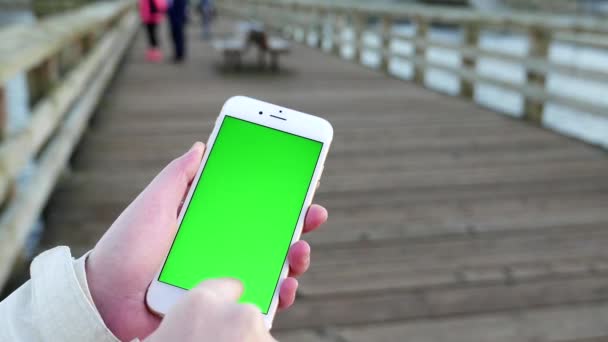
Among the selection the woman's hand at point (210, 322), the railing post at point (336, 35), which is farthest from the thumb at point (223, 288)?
the railing post at point (336, 35)

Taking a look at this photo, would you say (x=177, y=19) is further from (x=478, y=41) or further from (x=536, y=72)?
(x=536, y=72)

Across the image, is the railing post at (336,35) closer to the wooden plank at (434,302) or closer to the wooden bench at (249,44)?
the wooden bench at (249,44)

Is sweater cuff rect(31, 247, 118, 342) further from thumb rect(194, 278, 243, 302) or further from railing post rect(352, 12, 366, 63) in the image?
railing post rect(352, 12, 366, 63)

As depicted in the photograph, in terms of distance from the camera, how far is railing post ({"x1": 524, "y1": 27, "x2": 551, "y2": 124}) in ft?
19.9

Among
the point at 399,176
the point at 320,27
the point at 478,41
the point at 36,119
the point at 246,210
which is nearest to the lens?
the point at 246,210

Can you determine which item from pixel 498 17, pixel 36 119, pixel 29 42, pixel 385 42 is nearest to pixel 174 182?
pixel 29 42

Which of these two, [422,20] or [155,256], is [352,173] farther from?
[422,20]

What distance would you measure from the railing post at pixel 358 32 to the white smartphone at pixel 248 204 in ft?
34.1

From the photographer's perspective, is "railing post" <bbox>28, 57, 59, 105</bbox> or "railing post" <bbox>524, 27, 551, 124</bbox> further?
"railing post" <bbox>524, 27, 551, 124</bbox>

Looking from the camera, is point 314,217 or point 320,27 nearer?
point 314,217

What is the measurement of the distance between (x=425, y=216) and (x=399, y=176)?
767mm

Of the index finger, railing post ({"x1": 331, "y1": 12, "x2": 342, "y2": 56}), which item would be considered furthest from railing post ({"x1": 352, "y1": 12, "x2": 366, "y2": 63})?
the index finger

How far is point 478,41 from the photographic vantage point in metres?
7.60

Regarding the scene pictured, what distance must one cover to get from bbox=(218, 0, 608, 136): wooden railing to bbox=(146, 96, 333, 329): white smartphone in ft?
14.9
